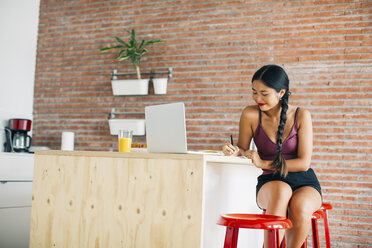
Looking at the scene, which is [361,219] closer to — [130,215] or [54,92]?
[130,215]

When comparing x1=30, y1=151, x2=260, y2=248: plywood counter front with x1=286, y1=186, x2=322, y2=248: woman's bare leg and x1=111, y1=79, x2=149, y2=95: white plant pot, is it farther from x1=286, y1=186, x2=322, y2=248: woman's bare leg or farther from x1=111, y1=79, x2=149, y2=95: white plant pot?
x1=111, y1=79, x2=149, y2=95: white plant pot

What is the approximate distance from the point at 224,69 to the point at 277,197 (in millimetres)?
2086

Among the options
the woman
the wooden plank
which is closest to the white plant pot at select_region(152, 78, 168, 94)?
the woman

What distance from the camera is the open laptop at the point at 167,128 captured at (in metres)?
1.67

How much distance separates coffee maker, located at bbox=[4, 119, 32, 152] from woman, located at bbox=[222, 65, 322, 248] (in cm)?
251

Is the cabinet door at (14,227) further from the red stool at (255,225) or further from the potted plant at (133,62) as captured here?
the red stool at (255,225)

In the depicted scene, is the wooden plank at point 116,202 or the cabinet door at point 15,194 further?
the cabinet door at point 15,194

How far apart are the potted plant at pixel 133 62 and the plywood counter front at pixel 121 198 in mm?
1987

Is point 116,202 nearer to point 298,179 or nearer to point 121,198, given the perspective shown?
point 121,198

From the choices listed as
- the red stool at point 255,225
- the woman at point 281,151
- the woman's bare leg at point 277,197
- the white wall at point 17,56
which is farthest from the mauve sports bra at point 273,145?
the white wall at point 17,56

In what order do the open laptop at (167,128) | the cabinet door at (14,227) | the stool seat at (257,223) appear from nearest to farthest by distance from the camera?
Result: 1. the stool seat at (257,223)
2. the open laptop at (167,128)
3. the cabinet door at (14,227)

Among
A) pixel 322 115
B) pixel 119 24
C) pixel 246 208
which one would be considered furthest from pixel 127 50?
pixel 246 208

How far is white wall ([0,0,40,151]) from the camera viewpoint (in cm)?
396

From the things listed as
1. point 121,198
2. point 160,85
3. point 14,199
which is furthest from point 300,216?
point 14,199
